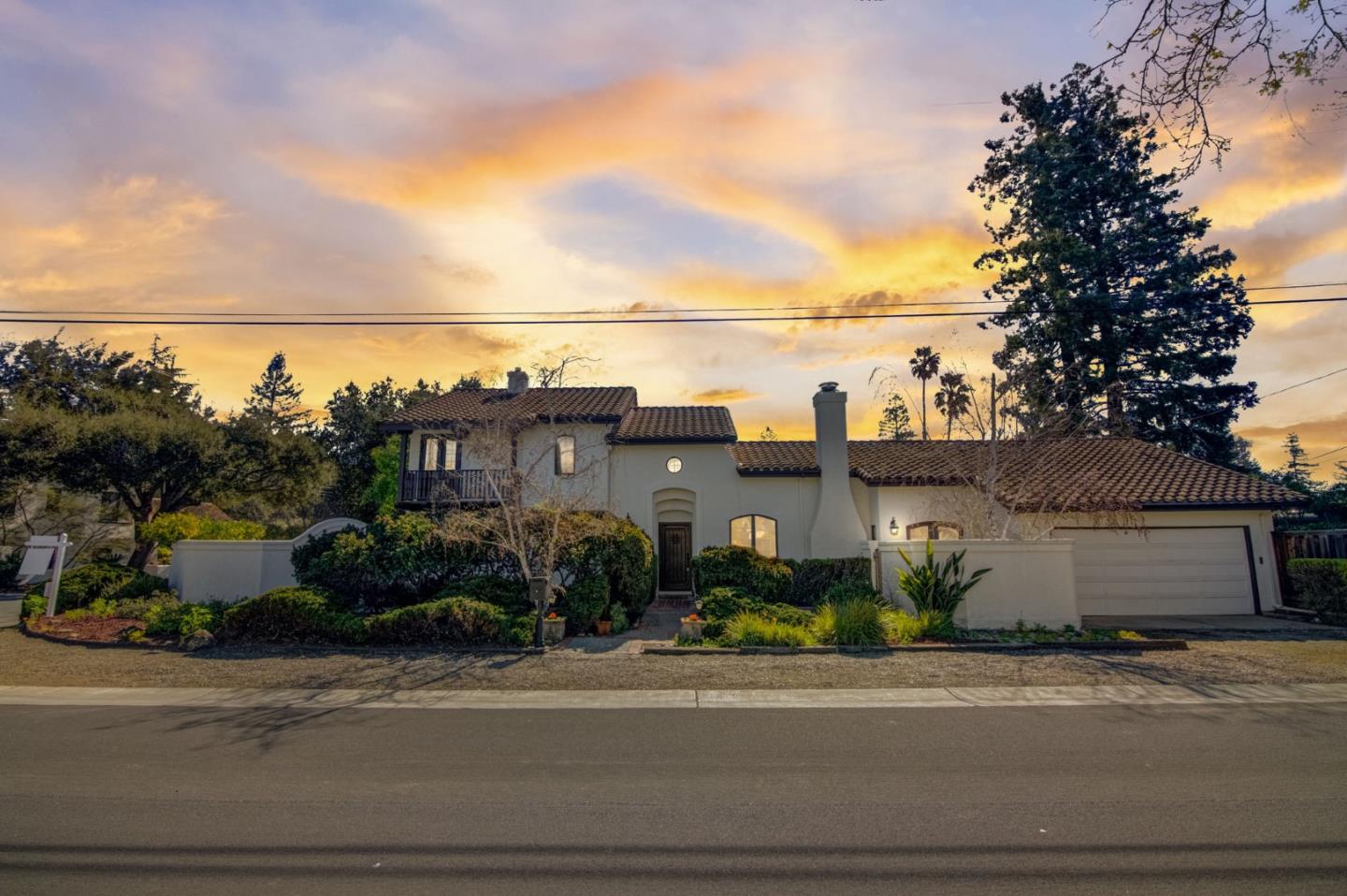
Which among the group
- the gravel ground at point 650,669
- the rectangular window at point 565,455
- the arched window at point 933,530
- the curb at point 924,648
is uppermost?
the rectangular window at point 565,455

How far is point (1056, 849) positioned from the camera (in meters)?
4.41

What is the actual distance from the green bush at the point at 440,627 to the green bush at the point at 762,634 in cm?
360

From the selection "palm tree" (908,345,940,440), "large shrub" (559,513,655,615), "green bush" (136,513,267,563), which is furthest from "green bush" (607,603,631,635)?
"palm tree" (908,345,940,440)

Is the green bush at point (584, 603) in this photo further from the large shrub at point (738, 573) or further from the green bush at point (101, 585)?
the green bush at point (101, 585)

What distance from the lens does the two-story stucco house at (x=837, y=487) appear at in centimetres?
1678

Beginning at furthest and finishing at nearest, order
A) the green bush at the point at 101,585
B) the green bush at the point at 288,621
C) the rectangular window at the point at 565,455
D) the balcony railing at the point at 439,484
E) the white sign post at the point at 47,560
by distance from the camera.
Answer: the balcony railing at the point at 439,484
the rectangular window at the point at 565,455
the green bush at the point at 101,585
the white sign post at the point at 47,560
the green bush at the point at 288,621

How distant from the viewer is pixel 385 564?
13.9 meters

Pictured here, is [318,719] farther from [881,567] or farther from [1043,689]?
[881,567]

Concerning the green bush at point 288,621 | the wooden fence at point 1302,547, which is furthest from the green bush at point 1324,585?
the green bush at point 288,621

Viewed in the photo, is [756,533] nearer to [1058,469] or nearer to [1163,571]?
[1058,469]

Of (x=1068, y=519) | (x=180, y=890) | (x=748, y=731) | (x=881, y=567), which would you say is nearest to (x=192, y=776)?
(x=180, y=890)

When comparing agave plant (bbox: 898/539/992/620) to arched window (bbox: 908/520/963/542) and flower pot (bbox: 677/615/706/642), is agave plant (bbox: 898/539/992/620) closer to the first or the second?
flower pot (bbox: 677/615/706/642)

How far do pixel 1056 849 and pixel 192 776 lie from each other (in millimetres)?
6871

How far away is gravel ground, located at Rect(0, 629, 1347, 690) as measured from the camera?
957 cm
